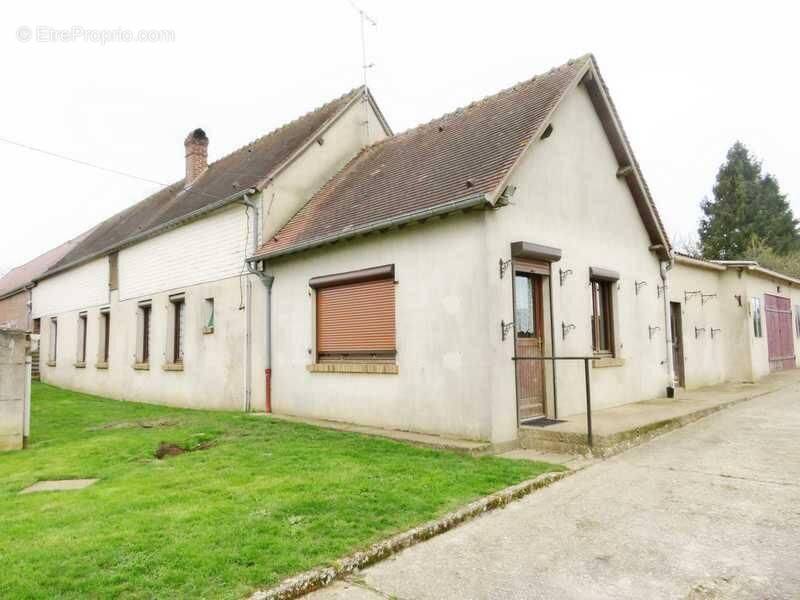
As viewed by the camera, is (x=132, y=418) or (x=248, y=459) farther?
(x=132, y=418)

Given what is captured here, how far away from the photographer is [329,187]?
12383 millimetres

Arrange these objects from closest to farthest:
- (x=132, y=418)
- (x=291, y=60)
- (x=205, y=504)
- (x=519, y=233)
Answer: (x=205, y=504) < (x=519, y=233) < (x=291, y=60) < (x=132, y=418)

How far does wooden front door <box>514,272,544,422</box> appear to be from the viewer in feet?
26.8

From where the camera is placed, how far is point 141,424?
10180 millimetres

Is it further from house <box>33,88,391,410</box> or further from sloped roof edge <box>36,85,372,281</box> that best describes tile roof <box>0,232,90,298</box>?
→ sloped roof edge <box>36,85,372,281</box>

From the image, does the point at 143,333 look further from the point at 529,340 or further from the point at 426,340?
the point at 529,340

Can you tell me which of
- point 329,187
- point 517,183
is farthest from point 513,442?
point 329,187

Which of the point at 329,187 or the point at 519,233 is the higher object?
the point at 329,187

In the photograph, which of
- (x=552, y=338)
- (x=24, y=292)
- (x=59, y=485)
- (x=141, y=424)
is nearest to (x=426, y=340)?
(x=552, y=338)

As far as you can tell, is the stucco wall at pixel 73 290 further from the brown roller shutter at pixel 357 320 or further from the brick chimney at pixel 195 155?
the brown roller shutter at pixel 357 320

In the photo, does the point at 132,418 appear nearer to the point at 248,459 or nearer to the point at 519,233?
the point at 248,459

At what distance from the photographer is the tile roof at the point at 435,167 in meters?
8.14

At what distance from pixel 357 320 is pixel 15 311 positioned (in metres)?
22.5

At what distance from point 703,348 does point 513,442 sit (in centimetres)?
969
